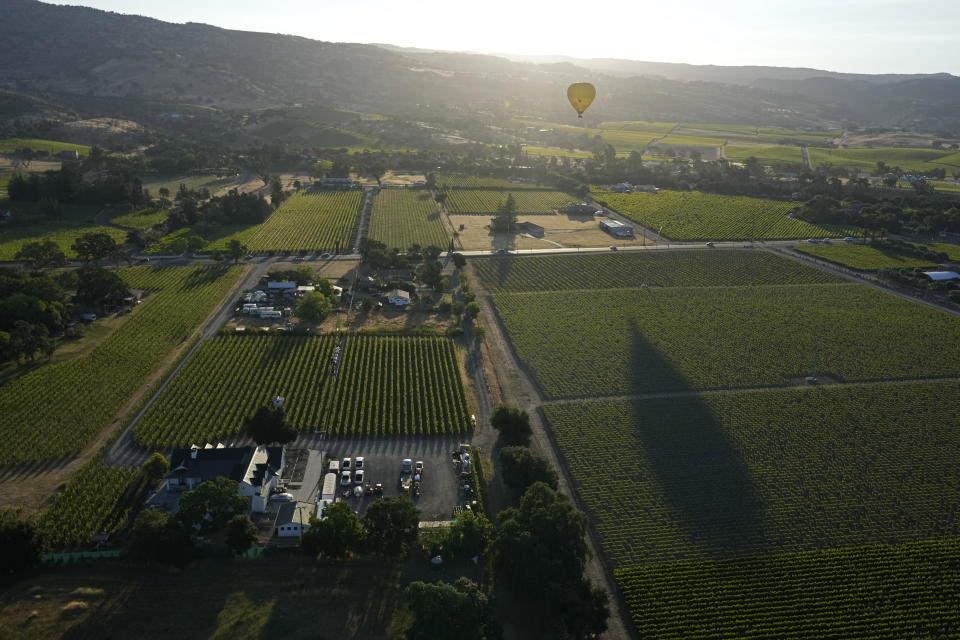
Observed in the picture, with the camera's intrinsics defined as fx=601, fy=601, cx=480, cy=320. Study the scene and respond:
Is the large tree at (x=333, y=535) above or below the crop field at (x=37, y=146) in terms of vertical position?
below

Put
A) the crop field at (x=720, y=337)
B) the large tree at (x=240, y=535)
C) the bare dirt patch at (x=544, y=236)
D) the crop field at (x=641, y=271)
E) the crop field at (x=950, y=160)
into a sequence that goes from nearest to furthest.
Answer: the large tree at (x=240, y=535)
the crop field at (x=720, y=337)
the crop field at (x=641, y=271)
the bare dirt patch at (x=544, y=236)
the crop field at (x=950, y=160)

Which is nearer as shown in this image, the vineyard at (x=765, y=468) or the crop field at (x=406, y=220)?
the vineyard at (x=765, y=468)

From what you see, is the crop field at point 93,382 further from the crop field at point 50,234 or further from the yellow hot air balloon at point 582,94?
the yellow hot air balloon at point 582,94

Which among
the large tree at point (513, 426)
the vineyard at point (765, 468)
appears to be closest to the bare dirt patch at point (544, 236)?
the vineyard at point (765, 468)

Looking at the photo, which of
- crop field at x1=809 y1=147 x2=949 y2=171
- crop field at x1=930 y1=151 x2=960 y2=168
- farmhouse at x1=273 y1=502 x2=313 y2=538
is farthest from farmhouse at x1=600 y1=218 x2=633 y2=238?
→ crop field at x1=930 y1=151 x2=960 y2=168

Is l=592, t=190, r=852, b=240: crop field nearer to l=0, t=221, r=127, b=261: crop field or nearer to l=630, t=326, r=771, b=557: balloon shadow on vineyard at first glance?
l=630, t=326, r=771, b=557: balloon shadow on vineyard

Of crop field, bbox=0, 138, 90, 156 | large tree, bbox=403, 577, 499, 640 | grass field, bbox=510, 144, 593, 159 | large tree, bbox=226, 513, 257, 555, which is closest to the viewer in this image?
large tree, bbox=403, 577, 499, 640

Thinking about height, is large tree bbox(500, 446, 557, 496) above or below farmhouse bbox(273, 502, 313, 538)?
above

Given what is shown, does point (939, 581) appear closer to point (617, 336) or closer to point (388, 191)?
point (617, 336)
